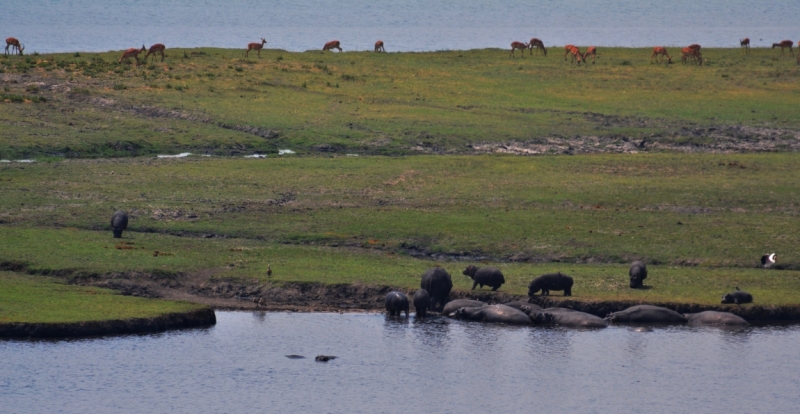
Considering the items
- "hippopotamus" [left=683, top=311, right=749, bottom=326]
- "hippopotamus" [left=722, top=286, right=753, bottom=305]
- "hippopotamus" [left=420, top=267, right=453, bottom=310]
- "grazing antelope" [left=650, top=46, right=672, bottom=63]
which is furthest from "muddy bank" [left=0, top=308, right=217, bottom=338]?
"grazing antelope" [left=650, top=46, right=672, bottom=63]

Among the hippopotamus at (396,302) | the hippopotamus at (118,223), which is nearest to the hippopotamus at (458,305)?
the hippopotamus at (396,302)

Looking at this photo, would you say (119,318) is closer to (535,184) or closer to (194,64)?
(535,184)

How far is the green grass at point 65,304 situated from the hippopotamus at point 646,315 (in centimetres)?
807

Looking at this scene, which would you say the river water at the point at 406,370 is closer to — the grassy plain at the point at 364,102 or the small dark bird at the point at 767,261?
the small dark bird at the point at 767,261

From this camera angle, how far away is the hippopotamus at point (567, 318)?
23000 mm

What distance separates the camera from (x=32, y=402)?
18.1 m

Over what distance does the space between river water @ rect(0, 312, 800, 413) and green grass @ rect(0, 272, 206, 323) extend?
2.41 feet

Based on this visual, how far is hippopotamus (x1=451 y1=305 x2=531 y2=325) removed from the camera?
23.2 m

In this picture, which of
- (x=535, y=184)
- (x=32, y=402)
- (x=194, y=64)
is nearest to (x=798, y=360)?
(x=32, y=402)

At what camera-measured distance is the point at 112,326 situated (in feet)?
71.7

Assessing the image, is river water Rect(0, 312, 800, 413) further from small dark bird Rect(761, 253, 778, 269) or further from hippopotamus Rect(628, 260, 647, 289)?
small dark bird Rect(761, 253, 778, 269)

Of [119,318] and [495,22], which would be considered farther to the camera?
[495,22]

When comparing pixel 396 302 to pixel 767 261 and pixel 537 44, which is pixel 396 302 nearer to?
pixel 767 261

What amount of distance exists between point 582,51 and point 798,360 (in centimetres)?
4664
